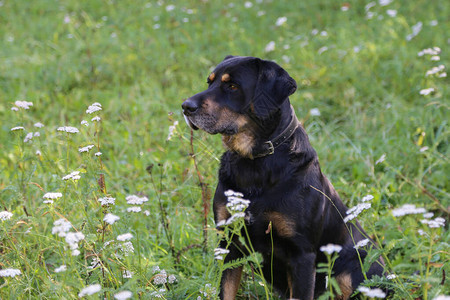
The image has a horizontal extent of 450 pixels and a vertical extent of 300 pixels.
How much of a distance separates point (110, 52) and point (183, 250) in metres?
4.72

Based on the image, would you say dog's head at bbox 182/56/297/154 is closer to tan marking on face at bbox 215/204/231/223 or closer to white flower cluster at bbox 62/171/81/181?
tan marking on face at bbox 215/204/231/223

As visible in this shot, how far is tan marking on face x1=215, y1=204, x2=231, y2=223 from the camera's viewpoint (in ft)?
8.82

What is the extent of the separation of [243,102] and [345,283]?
1230 mm

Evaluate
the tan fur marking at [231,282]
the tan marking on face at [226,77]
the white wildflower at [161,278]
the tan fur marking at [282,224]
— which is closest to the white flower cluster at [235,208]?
the tan fur marking at [282,224]

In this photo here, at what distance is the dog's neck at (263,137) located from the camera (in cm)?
275

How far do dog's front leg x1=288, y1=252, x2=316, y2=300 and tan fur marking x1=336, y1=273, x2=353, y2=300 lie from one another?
371mm

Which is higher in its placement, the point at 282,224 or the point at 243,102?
the point at 243,102

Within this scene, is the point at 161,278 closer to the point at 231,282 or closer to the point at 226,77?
the point at 231,282

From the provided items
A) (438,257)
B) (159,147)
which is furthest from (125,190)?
(438,257)

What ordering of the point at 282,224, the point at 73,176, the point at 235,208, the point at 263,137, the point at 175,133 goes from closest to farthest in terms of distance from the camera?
the point at 235,208, the point at 73,176, the point at 282,224, the point at 263,137, the point at 175,133

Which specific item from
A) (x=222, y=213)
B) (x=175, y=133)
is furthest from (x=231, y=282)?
(x=175, y=133)

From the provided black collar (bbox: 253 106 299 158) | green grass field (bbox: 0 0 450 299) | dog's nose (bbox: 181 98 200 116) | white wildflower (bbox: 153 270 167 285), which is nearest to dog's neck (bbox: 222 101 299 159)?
black collar (bbox: 253 106 299 158)

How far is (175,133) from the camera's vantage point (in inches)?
136

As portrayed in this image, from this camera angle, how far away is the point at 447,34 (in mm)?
6641
